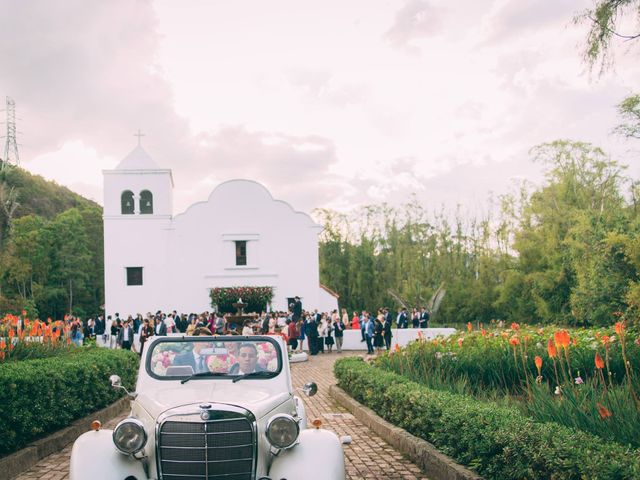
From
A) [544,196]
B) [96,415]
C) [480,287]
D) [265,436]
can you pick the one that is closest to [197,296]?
[480,287]

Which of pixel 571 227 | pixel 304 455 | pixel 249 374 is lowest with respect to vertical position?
pixel 304 455

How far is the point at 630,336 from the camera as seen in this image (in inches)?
486

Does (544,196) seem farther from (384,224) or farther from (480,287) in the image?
(384,224)

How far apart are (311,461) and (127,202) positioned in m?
38.9

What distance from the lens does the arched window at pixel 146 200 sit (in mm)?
42156

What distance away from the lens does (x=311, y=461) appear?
17.5ft

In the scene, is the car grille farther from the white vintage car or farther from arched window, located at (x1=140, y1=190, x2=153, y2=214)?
arched window, located at (x1=140, y1=190, x2=153, y2=214)

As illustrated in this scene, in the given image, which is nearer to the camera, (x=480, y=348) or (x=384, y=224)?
(x=480, y=348)

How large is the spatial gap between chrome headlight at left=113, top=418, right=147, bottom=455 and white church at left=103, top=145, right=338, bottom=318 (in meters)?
35.9

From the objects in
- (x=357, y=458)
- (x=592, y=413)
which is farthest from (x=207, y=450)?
(x=357, y=458)

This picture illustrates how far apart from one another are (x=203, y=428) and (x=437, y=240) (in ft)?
150

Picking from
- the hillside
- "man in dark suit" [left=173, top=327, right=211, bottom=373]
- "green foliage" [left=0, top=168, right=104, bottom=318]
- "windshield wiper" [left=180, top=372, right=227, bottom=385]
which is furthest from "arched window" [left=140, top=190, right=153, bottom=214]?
"windshield wiper" [left=180, top=372, right=227, bottom=385]

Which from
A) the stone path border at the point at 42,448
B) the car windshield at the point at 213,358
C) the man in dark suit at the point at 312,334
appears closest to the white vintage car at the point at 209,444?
the car windshield at the point at 213,358

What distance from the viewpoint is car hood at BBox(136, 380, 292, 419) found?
543cm
